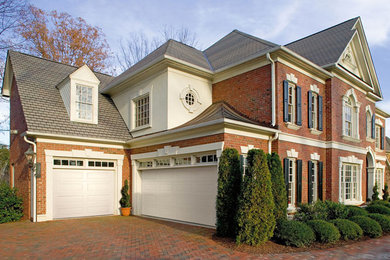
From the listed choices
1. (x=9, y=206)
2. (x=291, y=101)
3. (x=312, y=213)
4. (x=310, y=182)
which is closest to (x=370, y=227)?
(x=312, y=213)

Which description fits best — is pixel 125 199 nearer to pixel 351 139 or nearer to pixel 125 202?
pixel 125 202

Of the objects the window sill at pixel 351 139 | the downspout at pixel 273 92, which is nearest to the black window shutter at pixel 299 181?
the downspout at pixel 273 92

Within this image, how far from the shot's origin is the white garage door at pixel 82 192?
465 inches

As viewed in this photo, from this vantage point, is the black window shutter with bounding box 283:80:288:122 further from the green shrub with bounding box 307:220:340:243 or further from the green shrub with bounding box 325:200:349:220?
the green shrub with bounding box 307:220:340:243

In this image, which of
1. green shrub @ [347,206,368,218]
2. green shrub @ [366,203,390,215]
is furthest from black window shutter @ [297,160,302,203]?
green shrub @ [366,203,390,215]

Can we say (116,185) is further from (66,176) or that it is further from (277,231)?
(277,231)

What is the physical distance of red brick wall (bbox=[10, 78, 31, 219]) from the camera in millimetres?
11922

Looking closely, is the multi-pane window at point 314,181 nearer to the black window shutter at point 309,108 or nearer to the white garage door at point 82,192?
the black window shutter at point 309,108

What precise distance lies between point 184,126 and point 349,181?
31.0ft

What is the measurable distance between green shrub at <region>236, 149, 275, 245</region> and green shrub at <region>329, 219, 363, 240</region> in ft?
7.31

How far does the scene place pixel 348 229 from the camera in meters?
8.70

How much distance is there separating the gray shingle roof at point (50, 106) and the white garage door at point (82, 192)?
64.4 inches

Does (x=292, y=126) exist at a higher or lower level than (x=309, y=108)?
lower

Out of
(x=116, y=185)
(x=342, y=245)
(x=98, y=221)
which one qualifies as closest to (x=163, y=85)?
(x=116, y=185)
